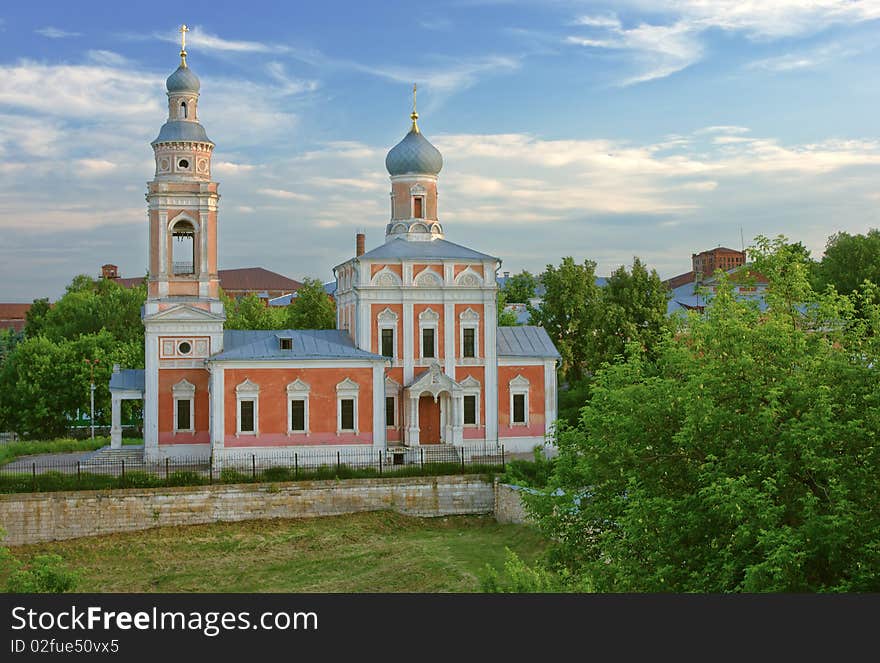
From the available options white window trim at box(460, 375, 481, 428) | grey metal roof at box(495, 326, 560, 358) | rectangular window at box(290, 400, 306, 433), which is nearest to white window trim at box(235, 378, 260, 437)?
rectangular window at box(290, 400, 306, 433)

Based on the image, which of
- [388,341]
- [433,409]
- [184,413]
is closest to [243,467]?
[184,413]

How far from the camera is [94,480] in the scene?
30.4 m

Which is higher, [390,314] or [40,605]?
[390,314]

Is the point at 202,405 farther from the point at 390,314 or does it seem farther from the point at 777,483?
the point at 777,483

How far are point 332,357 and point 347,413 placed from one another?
193 centimetres

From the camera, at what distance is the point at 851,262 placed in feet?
188

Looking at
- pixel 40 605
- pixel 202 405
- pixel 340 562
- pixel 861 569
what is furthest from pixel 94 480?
pixel 861 569

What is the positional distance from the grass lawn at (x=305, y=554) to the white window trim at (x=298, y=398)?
4280mm

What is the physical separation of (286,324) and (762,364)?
145 feet

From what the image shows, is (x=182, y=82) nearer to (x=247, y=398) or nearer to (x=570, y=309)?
(x=247, y=398)

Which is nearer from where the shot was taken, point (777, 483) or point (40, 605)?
point (40, 605)

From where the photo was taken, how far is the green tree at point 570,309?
47.2 metres

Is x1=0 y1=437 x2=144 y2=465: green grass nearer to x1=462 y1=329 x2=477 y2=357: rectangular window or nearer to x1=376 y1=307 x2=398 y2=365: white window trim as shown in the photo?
x1=376 y1=307 x2=398 y2=365: white window trim

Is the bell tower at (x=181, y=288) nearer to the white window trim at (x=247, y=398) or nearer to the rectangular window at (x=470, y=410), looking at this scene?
the white window trim at (x=247, y=398)
